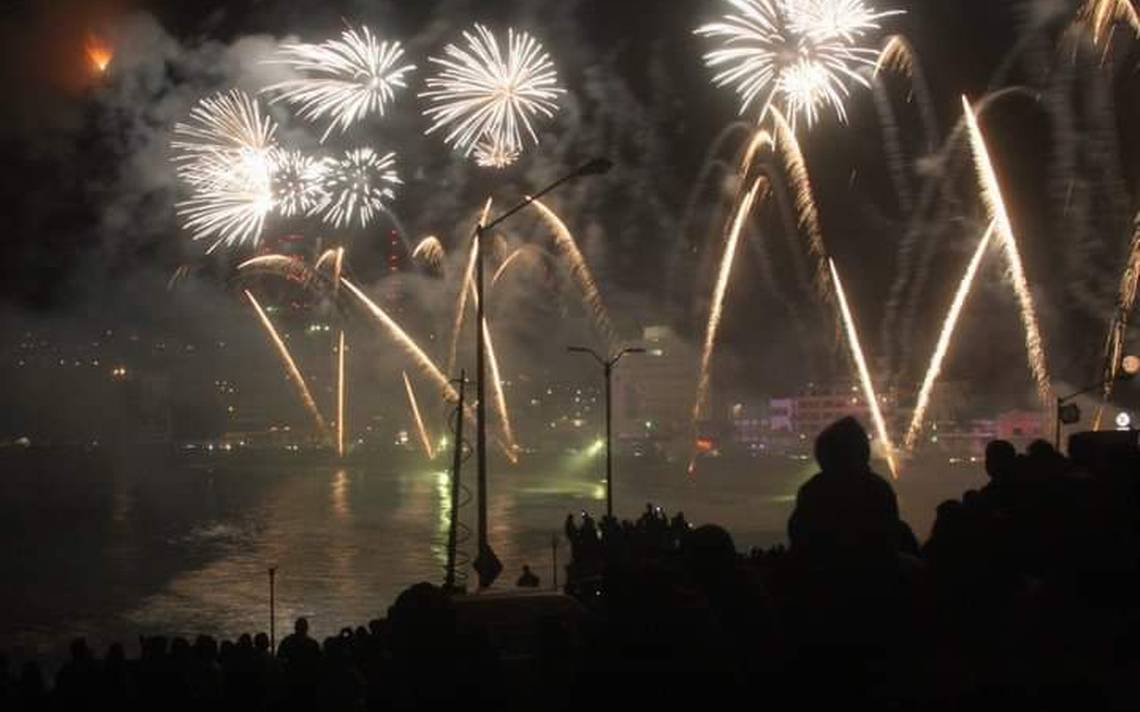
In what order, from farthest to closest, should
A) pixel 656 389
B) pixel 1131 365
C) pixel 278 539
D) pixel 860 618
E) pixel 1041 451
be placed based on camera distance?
pixel 656 389 < pixel 278 539 < pixel 1131 365 < pixel 1041 451 < pixel 860 618

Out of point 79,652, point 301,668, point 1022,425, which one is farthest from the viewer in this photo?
point 1022,425

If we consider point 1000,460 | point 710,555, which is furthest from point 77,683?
point 1000,460

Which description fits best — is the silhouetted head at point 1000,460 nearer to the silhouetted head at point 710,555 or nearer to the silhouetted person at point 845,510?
the silhouetted person at point 845,510

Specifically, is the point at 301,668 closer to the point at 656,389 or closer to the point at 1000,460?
the point at 1000,460

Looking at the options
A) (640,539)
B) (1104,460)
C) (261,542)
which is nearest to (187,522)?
(261,542)

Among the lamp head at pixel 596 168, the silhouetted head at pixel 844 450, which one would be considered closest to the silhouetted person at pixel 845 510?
the silhouetted head at pixel 844 450

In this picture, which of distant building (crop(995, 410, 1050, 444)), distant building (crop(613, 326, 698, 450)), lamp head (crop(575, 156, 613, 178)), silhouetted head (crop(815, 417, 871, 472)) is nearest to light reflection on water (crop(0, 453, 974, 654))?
lamp head (crop(575, 156, 613, 178))

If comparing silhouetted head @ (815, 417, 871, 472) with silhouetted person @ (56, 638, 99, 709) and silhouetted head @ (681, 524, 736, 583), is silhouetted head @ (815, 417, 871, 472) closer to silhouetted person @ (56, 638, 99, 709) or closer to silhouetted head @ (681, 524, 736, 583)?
silhouetted head @ (681, 524, 736, 583)
